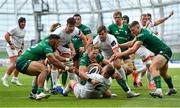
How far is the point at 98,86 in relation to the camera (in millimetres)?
13531

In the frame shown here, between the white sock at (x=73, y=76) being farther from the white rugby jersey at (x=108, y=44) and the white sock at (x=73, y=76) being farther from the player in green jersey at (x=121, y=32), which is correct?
the player in green jersey at (x=121, y=32)

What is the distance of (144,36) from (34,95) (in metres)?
3.04

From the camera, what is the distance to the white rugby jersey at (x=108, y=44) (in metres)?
15.2

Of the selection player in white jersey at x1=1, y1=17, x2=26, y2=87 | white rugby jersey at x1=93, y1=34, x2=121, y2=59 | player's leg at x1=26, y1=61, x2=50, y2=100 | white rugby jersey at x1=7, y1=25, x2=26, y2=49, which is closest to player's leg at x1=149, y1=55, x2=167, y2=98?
white rugby jersey at x1=93, y1=34, x2=121, y2=59

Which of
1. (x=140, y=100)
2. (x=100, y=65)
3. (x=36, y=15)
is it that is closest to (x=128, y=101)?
(x=140, y=100)

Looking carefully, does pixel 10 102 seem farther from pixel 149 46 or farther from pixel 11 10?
pixel 11 10

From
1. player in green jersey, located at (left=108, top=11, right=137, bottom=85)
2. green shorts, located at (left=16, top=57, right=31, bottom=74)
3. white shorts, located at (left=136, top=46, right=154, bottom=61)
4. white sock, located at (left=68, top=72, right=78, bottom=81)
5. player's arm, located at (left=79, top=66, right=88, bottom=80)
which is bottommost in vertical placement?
white sock, located at (left=68, top=72, right=78, bottom=81)

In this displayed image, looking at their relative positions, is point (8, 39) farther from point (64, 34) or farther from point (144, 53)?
point (144, 53)

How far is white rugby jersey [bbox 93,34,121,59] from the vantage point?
1523 cm

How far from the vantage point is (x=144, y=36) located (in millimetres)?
14023

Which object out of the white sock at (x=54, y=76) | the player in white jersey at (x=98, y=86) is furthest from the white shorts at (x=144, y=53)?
the player in white jersey at (x=98, y=86)

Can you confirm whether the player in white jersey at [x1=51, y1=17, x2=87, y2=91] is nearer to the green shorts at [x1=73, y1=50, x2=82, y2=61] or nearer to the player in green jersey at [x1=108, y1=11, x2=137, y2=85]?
the green shorts at [x1=73, y1=50, x2=82, y2=61]

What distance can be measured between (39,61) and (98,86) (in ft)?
5.13

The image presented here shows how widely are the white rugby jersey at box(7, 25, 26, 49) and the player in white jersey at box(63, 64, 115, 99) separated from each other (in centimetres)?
608
